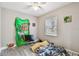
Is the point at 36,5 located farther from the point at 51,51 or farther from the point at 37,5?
the point at 51,51

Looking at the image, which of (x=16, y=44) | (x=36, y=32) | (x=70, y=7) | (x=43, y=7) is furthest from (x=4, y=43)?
(x=70, y=7)

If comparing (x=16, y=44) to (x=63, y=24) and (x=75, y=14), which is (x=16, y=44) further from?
(x=75, y=14)

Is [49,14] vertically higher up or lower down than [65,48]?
higher up

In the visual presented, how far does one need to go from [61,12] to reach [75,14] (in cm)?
18

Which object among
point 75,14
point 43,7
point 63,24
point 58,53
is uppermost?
point 43,7

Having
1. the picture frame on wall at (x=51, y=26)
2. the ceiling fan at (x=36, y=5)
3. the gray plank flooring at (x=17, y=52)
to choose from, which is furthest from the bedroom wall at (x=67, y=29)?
the gray plank flooring at (x=17, y=52)

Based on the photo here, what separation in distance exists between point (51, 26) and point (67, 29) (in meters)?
0.23

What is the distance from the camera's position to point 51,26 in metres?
1.29

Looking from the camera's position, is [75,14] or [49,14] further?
[49,14]

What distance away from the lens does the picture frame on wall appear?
127cm

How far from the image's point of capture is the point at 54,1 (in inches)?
47.4

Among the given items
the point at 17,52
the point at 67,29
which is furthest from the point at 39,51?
the point at 67,29

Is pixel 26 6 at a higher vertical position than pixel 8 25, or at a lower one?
higher

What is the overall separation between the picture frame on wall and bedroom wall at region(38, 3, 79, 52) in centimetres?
5
